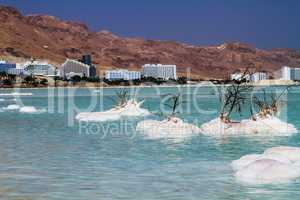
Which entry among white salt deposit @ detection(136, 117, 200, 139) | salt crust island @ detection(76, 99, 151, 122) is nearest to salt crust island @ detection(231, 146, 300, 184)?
white salt deposit @ detection(136, 117, 200, 139)

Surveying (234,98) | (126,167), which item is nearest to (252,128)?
(234,98)

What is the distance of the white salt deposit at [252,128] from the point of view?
29047 millimetres

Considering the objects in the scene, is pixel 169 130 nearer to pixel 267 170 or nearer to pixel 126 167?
pixel 126 167

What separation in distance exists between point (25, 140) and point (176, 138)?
7117 mm

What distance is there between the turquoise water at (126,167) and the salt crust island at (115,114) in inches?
415

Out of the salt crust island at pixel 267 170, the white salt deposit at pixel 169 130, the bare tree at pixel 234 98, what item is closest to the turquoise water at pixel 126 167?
the salt crust island at pixel 267 170

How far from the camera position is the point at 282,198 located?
1370 centimetres

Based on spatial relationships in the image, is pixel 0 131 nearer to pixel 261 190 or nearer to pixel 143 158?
pixel 143 158

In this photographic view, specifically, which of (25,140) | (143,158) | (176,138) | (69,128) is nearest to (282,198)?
(143,158)

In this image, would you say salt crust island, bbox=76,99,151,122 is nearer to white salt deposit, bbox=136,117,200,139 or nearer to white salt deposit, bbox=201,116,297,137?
white salt deposit, bbox=136,117,200,139

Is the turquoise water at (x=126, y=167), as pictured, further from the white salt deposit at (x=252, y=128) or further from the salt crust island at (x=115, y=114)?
the salt crust island at (x=115, y=114)

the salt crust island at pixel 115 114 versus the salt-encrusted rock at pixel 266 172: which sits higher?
the salt crust island at pixel 115 114

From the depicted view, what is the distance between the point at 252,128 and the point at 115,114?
49.7 ft

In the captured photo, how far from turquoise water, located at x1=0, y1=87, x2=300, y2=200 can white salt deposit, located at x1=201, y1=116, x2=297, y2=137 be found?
1632 mm
